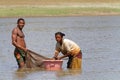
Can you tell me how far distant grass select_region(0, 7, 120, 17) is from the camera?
142 ft

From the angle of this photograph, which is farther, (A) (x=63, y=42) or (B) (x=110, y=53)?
(B) (x=110, y=53)

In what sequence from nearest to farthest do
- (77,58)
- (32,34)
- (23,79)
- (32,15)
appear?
(23,79)
(77,58)
(32,34)
(32,15)

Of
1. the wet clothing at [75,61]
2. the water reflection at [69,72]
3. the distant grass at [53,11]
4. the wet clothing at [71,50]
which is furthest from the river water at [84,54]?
the distant grass at [53,11]

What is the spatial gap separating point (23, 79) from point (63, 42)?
5.11 feet

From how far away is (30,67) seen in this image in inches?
635

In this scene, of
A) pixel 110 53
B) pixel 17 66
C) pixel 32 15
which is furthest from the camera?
pixel 32 15

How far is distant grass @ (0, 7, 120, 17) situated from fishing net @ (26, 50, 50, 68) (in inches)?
1058

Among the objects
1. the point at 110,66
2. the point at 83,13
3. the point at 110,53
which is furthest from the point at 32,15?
the point at 110,66

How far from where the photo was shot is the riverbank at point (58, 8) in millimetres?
43406

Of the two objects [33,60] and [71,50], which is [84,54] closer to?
[33,60]

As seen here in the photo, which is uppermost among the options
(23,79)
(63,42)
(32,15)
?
(32,15)

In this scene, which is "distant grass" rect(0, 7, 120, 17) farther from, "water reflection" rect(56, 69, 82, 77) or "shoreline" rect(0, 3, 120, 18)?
"water reflection" rect(56, 69, 82, 77)

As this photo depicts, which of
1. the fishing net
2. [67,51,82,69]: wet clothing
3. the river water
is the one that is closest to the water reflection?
the river water

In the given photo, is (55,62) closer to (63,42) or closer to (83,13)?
(63,42)
